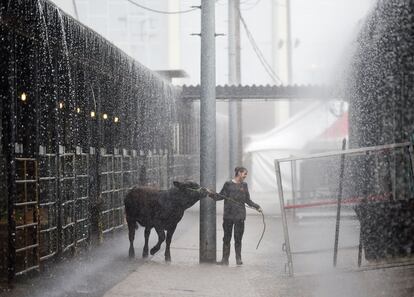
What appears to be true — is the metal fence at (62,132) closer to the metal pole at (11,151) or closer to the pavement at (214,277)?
the metal pole at (11,151)

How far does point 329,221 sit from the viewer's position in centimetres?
1872

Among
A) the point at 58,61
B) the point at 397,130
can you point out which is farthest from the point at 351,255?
the point at 58,61

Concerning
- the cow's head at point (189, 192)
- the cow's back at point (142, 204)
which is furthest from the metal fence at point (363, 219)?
the cow's back at point (142, 204)

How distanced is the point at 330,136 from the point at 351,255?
1741 centimetres

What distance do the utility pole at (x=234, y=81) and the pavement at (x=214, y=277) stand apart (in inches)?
364

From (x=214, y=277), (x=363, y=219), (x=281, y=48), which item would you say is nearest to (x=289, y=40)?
(x=281, y=48)

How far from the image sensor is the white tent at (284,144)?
100.0ft

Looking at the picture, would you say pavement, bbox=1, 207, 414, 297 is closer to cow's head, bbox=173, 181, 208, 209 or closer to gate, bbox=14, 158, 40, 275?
gate, bbox=14, 158, 40, 275

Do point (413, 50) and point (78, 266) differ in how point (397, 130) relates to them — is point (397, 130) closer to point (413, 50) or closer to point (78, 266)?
Result: point (413, 50)

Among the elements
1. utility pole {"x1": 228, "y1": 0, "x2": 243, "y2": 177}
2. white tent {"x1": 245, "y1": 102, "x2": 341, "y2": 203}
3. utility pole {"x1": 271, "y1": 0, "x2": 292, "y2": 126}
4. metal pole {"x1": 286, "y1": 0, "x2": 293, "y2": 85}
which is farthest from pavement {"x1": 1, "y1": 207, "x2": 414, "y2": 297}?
metal pole {"x1": 286, "y1": 0, "x2": 293, "y2": 85}

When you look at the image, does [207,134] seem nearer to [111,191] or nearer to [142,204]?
[142,204]

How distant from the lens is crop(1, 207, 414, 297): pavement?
9.32m

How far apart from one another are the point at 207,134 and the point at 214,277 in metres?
2.82

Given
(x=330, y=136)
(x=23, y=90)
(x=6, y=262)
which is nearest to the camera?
(x=6, y=262)
